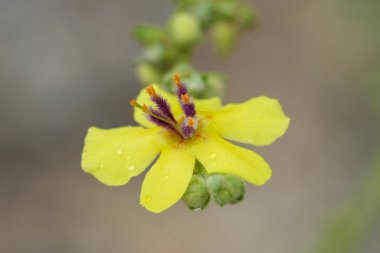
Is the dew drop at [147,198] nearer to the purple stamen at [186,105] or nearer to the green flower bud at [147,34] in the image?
the purple stamen at [186,105]

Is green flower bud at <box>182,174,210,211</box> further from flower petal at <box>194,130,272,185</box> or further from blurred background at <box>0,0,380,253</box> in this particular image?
blurred background at <box>0,0,380,253</box>

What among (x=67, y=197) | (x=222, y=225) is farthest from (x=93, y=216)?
(x=222, y=225)

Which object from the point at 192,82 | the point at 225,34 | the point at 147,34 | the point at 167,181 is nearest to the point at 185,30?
the point at 147,34

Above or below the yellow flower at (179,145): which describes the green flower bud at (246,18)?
above

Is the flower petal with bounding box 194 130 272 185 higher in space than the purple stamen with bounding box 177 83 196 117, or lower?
lower

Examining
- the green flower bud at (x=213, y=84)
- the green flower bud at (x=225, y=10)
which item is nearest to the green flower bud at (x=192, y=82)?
the green flower bud at (x=213, y=84)

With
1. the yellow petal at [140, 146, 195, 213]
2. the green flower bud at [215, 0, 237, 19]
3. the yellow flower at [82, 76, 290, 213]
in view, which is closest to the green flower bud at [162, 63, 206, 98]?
the yellow flower at [82, 76, 290, 213]

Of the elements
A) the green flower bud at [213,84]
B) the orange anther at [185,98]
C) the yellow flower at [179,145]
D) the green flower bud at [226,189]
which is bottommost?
the green flower bud at [226,189]

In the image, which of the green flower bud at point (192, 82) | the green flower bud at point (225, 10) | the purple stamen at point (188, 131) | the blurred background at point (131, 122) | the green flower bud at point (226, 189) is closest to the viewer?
the green flower bud at point (226, 189)
